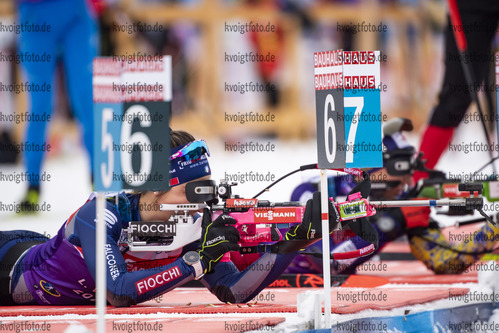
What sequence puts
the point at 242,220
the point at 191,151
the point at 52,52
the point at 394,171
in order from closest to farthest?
1. the point at 242,220
2. the point at 191,151
3. the point at 394,171
4. the point at 52,52

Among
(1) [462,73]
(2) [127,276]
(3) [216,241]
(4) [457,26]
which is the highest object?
(4) [457,26]

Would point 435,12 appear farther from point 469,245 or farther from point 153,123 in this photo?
point 153,123

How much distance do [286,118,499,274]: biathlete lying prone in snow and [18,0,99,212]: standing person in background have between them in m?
2.59

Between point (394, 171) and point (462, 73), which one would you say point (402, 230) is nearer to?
point (394, 171)

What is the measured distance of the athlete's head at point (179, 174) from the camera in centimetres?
401

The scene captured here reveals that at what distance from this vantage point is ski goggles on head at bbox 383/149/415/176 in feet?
17.4

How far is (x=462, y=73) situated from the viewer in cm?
651

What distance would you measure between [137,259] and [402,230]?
1.84 m

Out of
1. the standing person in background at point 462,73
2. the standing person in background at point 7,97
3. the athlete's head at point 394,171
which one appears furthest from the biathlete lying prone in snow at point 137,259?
the standing person in background at point 7,97

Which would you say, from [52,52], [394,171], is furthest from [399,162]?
[52,52]

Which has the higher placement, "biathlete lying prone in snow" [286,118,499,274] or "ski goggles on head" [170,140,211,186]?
"ski goggles on head" [170,140,211,186]

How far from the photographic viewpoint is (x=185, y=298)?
444 centimetres

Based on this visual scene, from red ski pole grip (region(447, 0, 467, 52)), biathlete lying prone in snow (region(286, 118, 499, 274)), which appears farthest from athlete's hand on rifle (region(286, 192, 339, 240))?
red ski pole grip (region(447, 0, 467, 52))

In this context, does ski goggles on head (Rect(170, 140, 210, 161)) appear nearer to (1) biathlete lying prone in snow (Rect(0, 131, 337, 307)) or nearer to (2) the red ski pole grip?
(1) biathlete lying prone in snow (Rect(0, 131, 337, 307))
